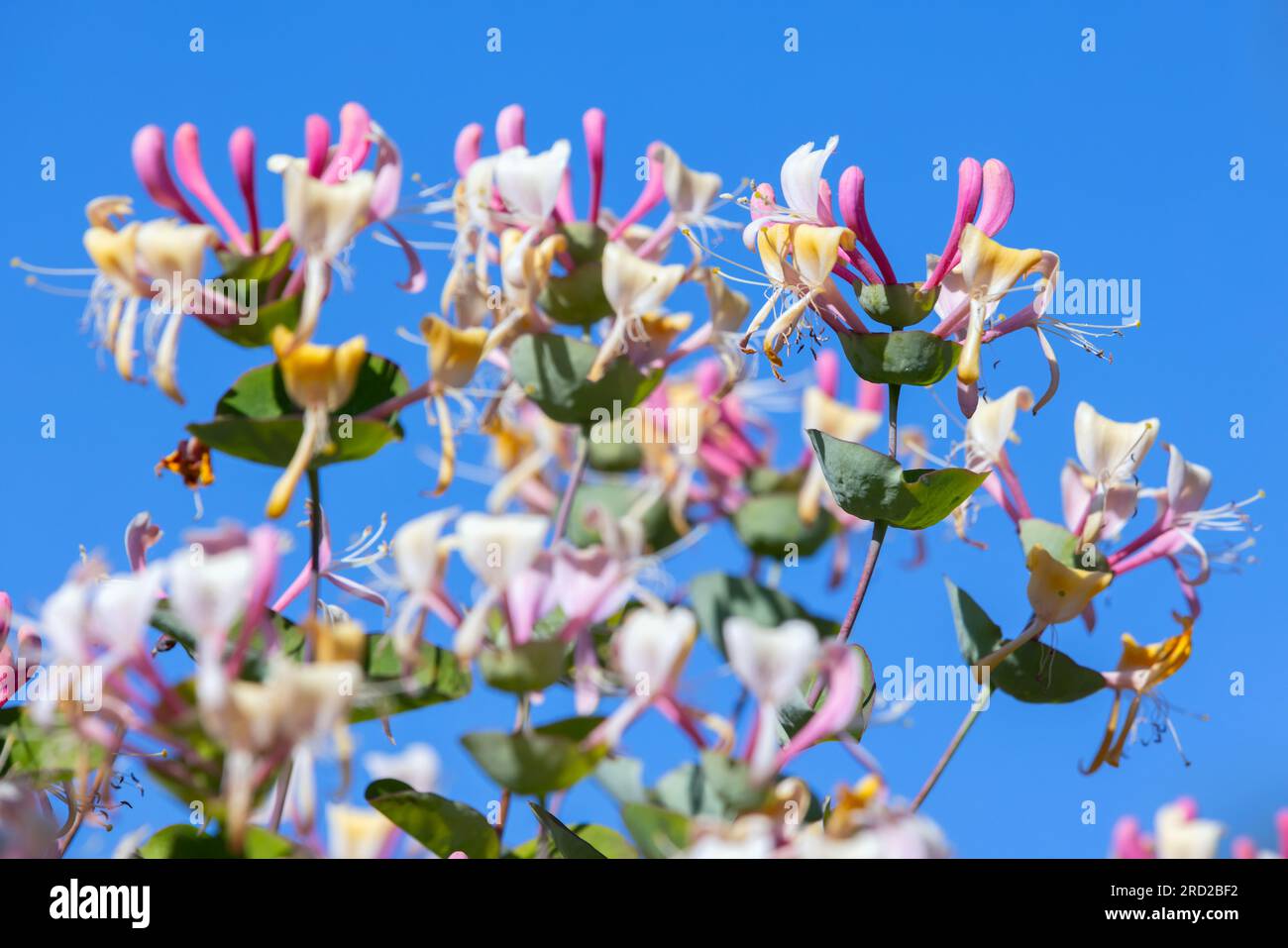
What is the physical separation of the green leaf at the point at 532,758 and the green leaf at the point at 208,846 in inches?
10.0

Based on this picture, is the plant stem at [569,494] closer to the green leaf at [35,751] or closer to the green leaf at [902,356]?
the green leaf at [902,356]

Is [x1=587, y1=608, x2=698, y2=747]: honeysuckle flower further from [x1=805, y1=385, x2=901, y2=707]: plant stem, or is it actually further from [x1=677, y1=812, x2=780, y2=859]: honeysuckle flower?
[x1=805, y1=385, x2=901, y2=707]: plant stem

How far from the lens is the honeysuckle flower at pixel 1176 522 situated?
280cm

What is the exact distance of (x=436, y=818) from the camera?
194cm

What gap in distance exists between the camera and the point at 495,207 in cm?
248

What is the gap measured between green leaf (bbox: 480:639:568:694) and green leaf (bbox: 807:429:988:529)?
86cm

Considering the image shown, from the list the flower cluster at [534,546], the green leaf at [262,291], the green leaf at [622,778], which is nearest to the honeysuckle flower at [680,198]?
the flower cluster at [534,546]

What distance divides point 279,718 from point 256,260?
0.87m

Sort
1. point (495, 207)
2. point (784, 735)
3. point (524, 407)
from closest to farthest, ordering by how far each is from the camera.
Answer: point (784, 735)
point (495, 207)
point (524, 407)

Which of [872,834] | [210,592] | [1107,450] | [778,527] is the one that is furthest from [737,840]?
[778,527]

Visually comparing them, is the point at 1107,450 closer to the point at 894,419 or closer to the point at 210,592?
the point at 894,419

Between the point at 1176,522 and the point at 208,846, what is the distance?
1.83m

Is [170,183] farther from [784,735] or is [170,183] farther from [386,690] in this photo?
[784,735]
